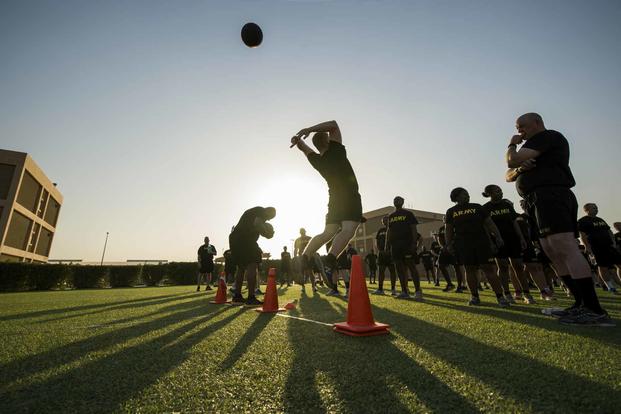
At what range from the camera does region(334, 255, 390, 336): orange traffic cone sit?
3.04 meters

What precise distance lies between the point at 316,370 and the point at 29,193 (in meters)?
49.4

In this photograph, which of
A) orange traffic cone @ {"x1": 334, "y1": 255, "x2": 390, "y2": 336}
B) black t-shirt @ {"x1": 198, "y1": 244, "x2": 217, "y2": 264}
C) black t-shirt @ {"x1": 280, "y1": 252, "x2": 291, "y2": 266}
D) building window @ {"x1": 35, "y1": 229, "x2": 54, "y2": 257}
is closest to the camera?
orange traffic cone @ {"x1": 334, "y1": 255, "x2": 390, "y2": 336}

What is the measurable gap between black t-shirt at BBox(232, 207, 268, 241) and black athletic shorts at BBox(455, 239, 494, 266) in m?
3.93

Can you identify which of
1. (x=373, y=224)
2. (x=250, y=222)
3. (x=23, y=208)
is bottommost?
(x=250, y=222)

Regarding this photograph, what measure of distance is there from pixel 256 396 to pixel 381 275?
8.35 m

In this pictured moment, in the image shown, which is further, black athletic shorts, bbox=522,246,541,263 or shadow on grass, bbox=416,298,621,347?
black athletic shorts, bbox=522,246,541,263

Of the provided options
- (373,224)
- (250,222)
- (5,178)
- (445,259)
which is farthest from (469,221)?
(373,224)

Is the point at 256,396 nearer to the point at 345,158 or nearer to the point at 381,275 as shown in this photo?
the point at 345,158

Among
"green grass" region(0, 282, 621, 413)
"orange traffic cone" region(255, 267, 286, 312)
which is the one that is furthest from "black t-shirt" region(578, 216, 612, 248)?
"orange traffic cone" region(255, 267, 286, 312)

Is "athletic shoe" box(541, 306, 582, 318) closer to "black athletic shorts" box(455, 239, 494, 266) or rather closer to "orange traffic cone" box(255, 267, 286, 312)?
"black athletic shorts" box(455, 239, 494, 266)

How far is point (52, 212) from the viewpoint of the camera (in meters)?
47.0

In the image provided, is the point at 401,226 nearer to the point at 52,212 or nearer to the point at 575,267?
the point at 575,267

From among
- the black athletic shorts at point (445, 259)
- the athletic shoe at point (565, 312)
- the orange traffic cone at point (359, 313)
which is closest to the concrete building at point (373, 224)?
the black athletic shorts at point (445, 259)

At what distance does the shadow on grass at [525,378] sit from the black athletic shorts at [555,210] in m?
1.85
